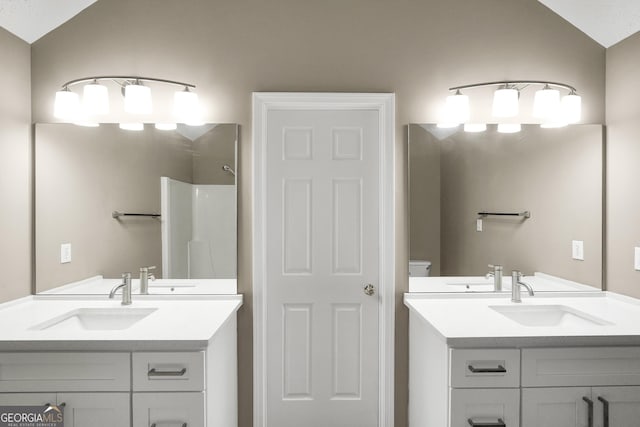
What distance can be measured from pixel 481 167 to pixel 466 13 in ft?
2.85

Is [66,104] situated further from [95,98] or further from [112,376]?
[112,376]

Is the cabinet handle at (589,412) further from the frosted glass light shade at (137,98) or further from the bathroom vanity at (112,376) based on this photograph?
the frosted glass light shade at (137,98)

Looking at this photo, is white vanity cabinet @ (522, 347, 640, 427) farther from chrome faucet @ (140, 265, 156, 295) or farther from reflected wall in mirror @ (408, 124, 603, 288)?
chrome faucet @ (140, 265, 156, 295)

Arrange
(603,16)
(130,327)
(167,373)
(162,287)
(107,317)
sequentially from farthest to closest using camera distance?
(162,287) → (603,16) → (107,317) → (130,327) → (167,373)

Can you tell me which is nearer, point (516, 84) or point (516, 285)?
point (516, 285)

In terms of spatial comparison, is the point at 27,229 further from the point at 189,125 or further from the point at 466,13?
the point at 466,13

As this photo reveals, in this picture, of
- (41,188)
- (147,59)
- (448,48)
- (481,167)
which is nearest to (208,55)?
(147,59)

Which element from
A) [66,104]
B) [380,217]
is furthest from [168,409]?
[66,104]

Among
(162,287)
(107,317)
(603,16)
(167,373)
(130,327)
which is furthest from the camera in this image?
(162,287)

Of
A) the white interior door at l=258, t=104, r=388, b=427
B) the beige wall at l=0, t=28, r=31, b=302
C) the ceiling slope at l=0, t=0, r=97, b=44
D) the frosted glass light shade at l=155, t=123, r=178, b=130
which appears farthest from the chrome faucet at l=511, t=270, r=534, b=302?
the ceiling slope at l=0, t=0, r=97, b=44

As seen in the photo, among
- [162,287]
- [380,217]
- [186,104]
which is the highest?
[186,104]

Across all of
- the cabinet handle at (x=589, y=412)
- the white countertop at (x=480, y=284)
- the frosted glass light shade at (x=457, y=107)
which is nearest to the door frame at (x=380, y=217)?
the white countertop at (x=480, y=284)

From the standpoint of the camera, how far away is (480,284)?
91.6 inches

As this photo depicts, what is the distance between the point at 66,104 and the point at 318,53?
1350 mm
